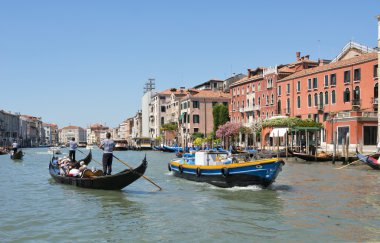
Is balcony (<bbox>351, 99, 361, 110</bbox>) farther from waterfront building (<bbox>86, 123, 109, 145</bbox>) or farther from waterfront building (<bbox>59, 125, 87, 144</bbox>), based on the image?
waterfront building (<bbox>59, 125, 87, 144</bbox>)

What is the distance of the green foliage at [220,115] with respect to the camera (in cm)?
4988

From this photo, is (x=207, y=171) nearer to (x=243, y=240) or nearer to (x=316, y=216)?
(x=316, y=216)

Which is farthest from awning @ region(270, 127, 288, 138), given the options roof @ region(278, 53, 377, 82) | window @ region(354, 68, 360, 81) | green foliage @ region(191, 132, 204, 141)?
green foliage @ region(191, 132, 204, 141)

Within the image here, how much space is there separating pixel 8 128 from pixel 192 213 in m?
93.2

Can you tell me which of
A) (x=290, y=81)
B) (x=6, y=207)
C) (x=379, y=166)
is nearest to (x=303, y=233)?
(x=6, y=207)

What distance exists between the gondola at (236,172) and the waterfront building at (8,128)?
80130mm

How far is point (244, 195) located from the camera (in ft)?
41.5

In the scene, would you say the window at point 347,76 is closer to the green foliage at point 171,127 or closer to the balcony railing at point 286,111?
the balcony railing at point 286,111

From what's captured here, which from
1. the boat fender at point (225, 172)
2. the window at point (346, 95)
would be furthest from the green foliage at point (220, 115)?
the boat fender at point (225, 172)

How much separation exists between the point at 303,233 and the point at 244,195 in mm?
4671

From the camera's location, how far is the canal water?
7.95m

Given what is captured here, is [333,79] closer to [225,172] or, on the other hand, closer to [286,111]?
[286,111]

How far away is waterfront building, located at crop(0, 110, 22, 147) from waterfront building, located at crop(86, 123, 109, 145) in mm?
66069

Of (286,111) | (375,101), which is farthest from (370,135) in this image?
(286,111)
